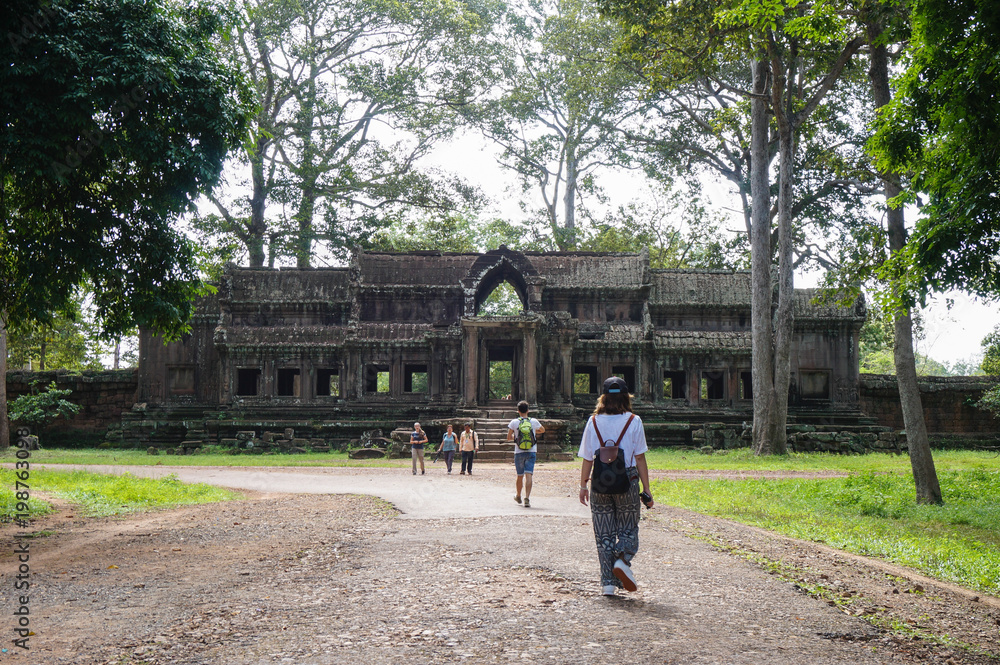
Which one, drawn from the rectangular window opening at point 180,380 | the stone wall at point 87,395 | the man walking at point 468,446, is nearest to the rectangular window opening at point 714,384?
the man walking at point 468,446

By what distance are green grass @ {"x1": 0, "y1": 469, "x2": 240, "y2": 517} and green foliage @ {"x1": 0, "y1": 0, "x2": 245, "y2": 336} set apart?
2.68m

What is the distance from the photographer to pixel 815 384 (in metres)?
30.5

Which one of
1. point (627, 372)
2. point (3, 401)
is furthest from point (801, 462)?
point (3, 401)

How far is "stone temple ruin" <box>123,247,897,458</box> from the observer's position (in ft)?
91.2

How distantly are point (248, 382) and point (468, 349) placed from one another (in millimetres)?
10101

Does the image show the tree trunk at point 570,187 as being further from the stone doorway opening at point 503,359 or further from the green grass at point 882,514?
the green grass at point 882,514

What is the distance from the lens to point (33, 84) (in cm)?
934

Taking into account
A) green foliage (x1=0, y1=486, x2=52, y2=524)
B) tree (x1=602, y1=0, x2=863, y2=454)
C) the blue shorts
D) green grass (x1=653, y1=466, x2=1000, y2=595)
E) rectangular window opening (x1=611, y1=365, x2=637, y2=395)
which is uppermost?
tree (x1=602, y1=0, x2=863, y2=454)

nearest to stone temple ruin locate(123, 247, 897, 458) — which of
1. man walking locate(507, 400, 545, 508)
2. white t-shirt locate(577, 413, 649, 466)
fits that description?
man walking locate(507, 400, 545, 508)

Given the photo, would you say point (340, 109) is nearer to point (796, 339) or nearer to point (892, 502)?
point (796, 339)

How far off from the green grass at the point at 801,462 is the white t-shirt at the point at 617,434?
1371cm

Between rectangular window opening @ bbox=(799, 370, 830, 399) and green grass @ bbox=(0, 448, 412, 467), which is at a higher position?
rectangular window opening @ bbox=(799, 370, 830, 399)

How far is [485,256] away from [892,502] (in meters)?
19.3

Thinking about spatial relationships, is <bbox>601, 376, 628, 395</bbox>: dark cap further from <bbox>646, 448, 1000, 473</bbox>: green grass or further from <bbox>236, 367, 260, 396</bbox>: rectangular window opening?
<bbox>236, 367, 260, 396</bbox>: rectangular window opening
